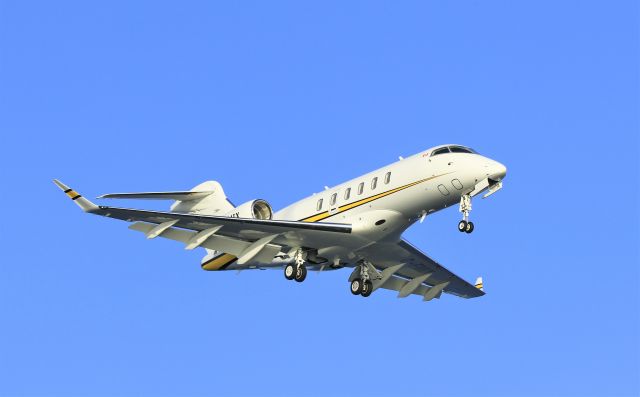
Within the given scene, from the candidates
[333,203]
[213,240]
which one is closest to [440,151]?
[333,203]

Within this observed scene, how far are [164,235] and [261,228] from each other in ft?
9.70

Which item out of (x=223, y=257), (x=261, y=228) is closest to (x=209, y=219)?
(x=261, y=228)

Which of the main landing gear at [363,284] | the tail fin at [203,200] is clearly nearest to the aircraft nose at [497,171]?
the main landing gear at [363,284]

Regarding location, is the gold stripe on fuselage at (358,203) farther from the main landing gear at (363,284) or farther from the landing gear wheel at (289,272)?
the main landing gear at (363,284)

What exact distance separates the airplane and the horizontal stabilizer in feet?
0.15

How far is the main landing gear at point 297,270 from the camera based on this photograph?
3356 centimetres

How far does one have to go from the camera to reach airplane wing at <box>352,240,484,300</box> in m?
35.2

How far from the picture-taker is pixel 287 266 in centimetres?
3416

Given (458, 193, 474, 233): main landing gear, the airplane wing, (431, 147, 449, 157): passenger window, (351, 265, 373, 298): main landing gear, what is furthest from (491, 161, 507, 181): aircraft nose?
(351, 265, 373, 298): main landing gear

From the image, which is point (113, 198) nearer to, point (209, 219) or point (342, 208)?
point (209, 219)

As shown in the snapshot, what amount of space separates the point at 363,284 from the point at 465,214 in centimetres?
558

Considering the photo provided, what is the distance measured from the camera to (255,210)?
35.8m

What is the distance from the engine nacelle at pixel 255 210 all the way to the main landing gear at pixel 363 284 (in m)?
3.46

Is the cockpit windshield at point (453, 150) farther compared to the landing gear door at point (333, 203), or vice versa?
the landing gear door at point (333, 203)
